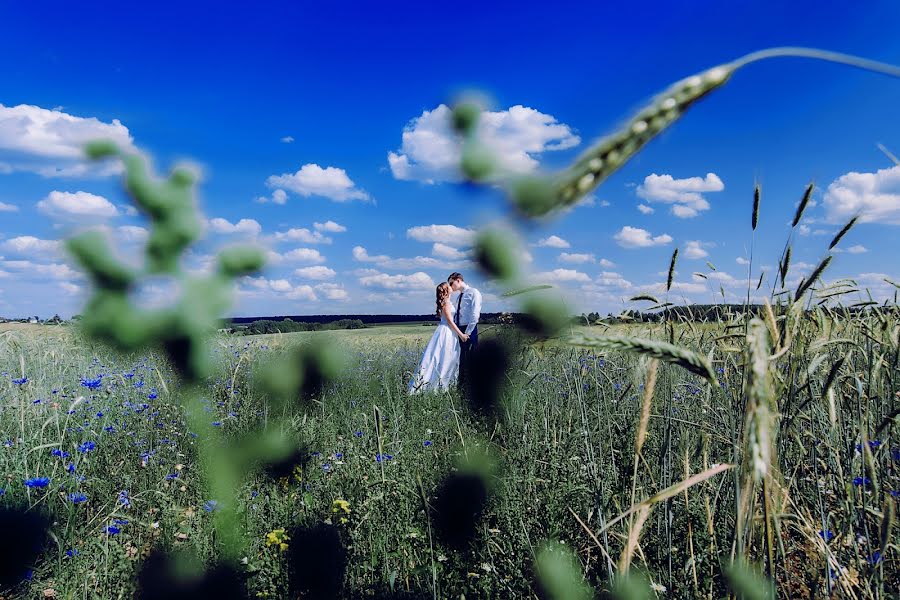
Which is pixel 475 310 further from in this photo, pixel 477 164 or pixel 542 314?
pixel 477 164

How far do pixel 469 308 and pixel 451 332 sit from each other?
39 centimetres

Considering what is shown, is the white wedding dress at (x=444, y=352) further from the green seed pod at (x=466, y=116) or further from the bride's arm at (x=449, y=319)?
the green seed pod at (x=466, y=116)

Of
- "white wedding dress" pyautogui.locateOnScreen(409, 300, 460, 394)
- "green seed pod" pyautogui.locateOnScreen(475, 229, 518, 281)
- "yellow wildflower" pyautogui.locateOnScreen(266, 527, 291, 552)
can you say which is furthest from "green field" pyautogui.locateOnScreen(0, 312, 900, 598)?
"white wedding dress" pyautogui.locateOnScreen(409, 300, 460, 394)

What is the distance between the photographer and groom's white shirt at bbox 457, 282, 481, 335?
6930mm

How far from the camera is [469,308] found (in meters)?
7.22

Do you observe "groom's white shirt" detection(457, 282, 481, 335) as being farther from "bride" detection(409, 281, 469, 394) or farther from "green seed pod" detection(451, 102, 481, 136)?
"green seed pod" detection(451, 102, 481, 136)

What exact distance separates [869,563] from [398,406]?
7.95ft

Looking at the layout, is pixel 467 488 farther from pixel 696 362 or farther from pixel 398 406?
pixel 398 406

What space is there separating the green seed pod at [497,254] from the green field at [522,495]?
0.91 feet

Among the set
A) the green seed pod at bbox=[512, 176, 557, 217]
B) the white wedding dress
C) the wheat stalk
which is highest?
the green seed pod at bbox=[512, 176, 557, 217]

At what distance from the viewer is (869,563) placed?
1.58 m

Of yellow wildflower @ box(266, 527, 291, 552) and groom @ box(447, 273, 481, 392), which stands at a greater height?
groom @ box(447, 273, 481, 392)

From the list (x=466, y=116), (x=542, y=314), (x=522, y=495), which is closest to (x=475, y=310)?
(x=522, y=495)

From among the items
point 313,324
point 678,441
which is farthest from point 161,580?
point 678,441
